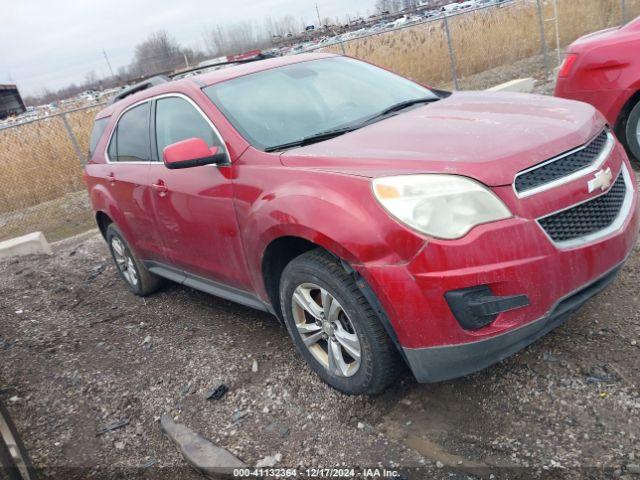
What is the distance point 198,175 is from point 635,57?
4114 millimetres

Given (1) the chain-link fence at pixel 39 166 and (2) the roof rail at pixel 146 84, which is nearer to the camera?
(2) the roof rail at pixel 146 84

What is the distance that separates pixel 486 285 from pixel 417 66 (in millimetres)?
12535

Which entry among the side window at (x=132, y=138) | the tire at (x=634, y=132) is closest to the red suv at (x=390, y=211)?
the side window at (x=132, y=138)

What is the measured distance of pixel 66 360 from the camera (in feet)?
14.8

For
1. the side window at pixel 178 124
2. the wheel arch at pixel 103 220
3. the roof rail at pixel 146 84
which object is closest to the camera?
the side window at pixel 178 124

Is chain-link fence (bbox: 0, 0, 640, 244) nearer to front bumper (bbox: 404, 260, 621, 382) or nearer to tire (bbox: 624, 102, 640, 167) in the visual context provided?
tire (bbox: 624, 102, 640, 167)

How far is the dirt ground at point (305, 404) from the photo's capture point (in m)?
2.56

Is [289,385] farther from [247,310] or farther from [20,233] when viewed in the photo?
[20,233]

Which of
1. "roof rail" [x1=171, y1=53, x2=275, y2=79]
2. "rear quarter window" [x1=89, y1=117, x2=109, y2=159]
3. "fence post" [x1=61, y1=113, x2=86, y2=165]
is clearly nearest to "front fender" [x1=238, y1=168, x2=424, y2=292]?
"roof rail" [x1=171, y1=53, x2=275, y2=79]

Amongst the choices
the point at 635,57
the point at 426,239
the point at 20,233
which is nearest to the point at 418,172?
the point at 426,239

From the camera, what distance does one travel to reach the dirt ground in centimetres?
256

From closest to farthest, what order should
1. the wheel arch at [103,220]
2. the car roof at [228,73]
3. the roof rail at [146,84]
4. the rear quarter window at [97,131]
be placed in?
the car roof at [228,73]
the roof rail at [146,84]
the rear quarter window at [97,131]
the wheel arch at [103,220]

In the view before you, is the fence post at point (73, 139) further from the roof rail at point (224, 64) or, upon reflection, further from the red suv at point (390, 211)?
the red suv at point (390, 211)

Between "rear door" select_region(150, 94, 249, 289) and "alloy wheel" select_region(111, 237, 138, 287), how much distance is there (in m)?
1.18
